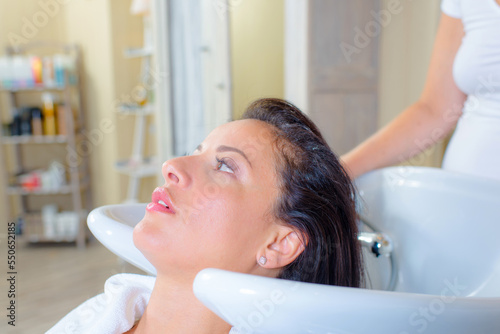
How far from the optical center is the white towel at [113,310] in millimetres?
773

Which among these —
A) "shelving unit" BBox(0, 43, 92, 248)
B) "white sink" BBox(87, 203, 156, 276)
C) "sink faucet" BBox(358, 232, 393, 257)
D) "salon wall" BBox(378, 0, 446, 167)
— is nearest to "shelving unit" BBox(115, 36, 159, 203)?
"shelving unit" BBox(0, 43, 92, 248)

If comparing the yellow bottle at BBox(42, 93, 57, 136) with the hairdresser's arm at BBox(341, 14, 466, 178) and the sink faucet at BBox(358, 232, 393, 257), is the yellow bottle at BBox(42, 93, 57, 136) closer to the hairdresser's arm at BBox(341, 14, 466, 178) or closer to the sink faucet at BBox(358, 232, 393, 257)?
the hairdresser's arm at BBox(341, 14, 466, 178)

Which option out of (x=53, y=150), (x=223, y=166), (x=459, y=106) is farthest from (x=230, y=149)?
(x=53, y=150)

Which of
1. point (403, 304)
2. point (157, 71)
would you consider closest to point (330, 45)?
point (157, 71)

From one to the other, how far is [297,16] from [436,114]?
1.85 metres

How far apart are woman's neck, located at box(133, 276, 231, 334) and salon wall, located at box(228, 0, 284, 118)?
281cm

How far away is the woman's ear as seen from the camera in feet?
2.38

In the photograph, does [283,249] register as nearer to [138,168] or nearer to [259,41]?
[138,168]

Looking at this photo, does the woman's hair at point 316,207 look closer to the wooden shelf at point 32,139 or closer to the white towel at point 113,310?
the white towel at point 113,310

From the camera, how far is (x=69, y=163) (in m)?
3.60

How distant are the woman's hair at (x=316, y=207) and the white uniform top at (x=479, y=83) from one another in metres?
0.30

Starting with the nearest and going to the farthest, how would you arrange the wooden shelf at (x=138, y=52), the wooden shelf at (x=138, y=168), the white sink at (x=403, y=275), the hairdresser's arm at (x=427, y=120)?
the white sink at (x=403, y=275) → the hairdresser's arm at (x=427, y=120) → the wooden shelf at (x=138, y=168) → the wooden shelf at (x=138, y=52)

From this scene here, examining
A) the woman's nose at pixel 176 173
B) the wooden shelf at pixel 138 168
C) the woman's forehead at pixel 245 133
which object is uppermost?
the woman's forehead at pixel 245 133

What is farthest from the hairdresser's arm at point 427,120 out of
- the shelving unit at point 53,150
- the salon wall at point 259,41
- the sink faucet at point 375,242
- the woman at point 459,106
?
the shelving unit at point 53,150
